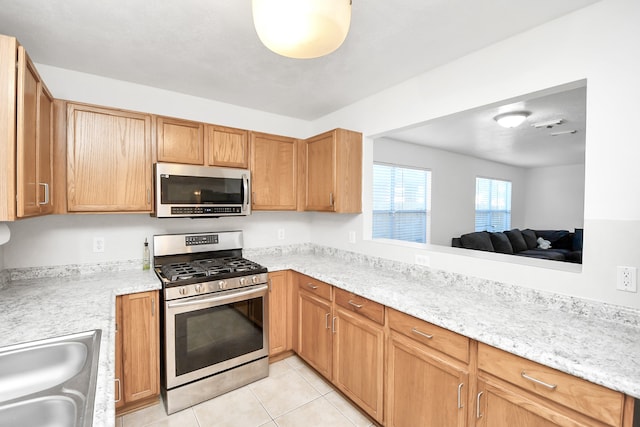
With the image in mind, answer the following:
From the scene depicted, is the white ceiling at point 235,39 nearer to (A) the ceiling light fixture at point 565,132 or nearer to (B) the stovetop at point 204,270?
(B) the stovetop at point 204,270

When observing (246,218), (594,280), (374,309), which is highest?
(246,218)

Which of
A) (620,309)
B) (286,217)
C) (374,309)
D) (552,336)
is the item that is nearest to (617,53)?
(620,309)

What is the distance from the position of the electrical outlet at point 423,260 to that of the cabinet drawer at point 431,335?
604 mm

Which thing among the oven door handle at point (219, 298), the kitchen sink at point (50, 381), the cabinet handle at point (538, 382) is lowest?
the oven door handle at point (219, 298)

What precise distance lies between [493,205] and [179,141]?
6.69 metres

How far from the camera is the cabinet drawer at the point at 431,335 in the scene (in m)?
1.39

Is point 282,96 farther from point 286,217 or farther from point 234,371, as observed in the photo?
point 234,371

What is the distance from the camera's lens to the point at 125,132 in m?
2.15

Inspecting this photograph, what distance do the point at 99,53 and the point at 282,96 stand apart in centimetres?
134

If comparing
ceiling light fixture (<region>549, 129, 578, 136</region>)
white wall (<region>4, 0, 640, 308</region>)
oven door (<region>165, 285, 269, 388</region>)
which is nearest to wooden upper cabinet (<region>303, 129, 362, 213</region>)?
white wall (<region>4, 0, 640, 308</region>)

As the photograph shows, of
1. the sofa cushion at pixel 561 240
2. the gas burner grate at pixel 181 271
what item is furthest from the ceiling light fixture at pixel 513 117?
the sofa cushion at pixel 561 240

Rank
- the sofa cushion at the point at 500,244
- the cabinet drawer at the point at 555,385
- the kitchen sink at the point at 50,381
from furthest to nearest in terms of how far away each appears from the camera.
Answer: the sofa cushion at the point at 500,244 → the cabinet drawer at the point at 555,385 → the kitchen sink at the point at 50,381

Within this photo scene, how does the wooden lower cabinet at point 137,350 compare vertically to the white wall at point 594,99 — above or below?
below

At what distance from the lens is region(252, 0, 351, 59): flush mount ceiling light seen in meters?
0.96
